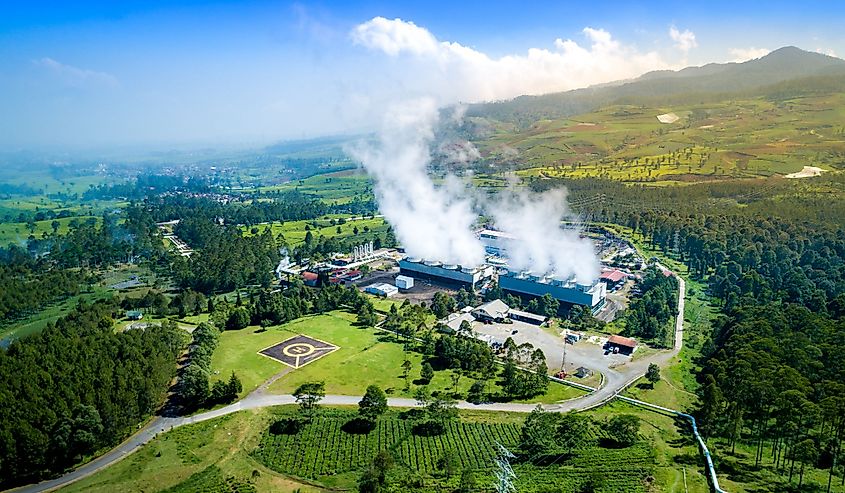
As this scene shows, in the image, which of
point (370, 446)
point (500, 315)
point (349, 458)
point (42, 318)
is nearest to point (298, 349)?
point (370, 446)

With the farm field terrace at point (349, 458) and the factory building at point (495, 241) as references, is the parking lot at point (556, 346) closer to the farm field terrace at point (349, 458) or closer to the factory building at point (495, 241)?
the farm field terrace at point (349, 458)

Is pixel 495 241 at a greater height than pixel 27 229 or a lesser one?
lesser

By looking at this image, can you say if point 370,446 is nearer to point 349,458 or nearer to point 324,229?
point 349,458

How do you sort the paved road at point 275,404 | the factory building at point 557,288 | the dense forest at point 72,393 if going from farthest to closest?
the factory building at point 557,288, the paved road at point 275,404, the dense forest at point 72,393

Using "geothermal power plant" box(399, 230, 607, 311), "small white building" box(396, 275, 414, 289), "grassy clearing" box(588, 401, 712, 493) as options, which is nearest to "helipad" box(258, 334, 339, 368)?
"small white building" box(396, 275, 414, 289)

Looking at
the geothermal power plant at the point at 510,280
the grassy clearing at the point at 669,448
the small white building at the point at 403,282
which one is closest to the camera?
the grassy clearing at the point at 669,448

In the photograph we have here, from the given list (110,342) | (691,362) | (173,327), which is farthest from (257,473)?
(691,362)

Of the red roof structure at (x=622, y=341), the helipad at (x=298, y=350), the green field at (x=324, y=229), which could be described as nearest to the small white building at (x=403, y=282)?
the helipad at (x=298, y=350)
